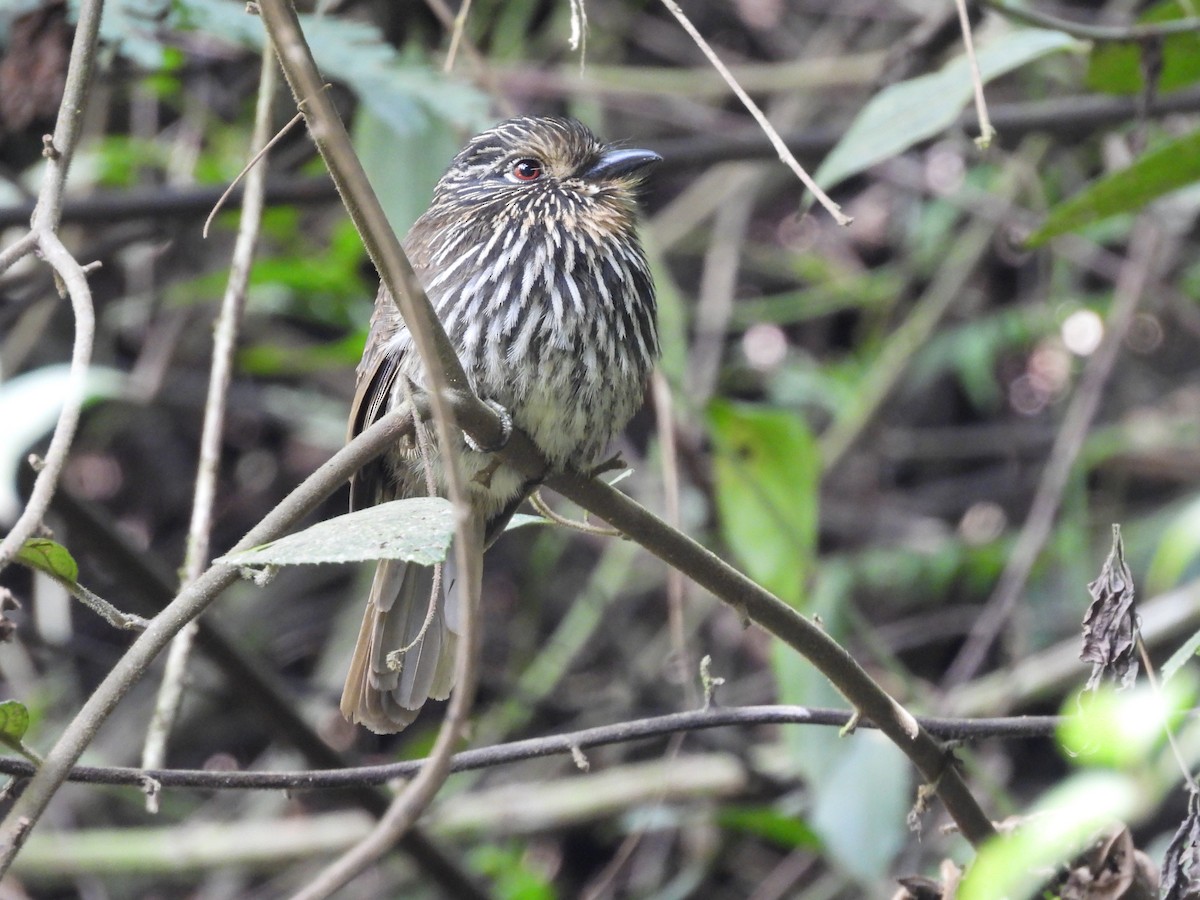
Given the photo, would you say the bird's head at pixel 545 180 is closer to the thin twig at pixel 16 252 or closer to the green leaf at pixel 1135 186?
the green leaf at pixel 1135 186

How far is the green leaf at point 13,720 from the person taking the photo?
50.9 inches

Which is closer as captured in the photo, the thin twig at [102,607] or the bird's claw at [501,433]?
the thin twig at [102,607]

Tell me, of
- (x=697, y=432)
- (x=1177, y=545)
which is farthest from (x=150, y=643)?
(x=697, y=432)

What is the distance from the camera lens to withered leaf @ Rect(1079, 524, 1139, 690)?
1500mm

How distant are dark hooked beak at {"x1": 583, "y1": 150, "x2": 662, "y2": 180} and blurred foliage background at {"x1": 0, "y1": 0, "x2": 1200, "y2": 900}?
1.39ft

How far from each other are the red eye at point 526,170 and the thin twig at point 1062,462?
160 cm

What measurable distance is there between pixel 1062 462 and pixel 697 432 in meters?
0.92

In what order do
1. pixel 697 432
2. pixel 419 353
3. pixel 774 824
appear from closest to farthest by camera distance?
pixel 419 353 < pixel 774 824 < pixel 697 432

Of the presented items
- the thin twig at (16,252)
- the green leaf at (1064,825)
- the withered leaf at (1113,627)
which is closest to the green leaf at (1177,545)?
the withered leaf at (1113,627)

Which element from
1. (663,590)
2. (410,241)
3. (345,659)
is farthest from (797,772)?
(410,241)

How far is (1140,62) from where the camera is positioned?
2.63 meters

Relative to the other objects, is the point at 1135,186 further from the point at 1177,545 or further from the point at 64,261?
the point at 64,261

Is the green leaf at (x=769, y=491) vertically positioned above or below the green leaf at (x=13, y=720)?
above

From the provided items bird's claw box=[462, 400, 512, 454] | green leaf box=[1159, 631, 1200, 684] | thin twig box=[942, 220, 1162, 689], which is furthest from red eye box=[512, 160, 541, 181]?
thin twig box=[942, 220, 1162, 689]
